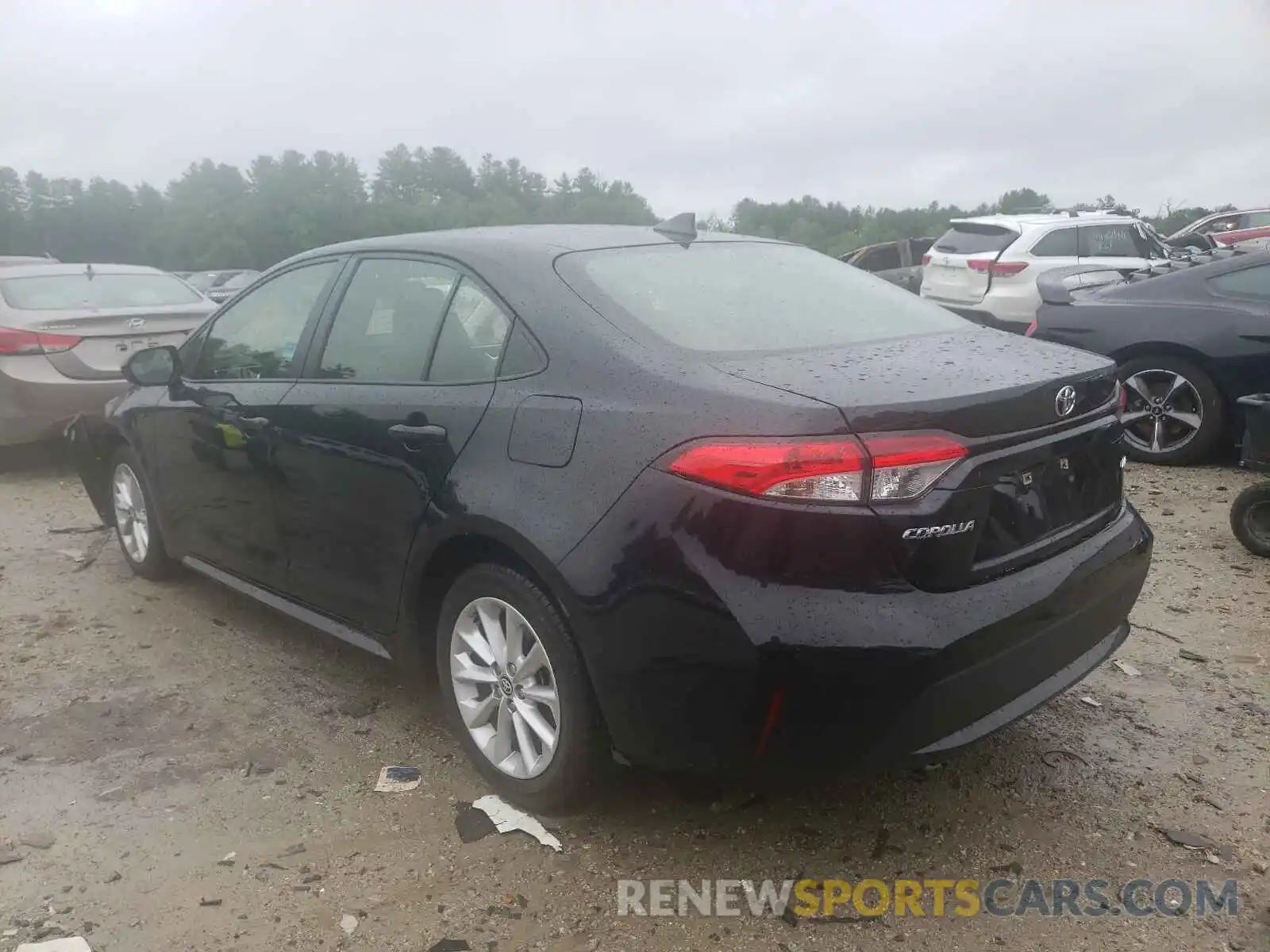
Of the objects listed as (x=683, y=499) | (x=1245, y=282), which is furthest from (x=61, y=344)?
(x=1245, y=282)

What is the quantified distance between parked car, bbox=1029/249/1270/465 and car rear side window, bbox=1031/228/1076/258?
407cm

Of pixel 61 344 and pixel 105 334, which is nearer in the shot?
pixel 61 344

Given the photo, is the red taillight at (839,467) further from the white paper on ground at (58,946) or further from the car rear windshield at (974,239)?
the car rear windshield at (974,239)

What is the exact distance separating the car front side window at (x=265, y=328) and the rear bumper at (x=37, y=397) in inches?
127

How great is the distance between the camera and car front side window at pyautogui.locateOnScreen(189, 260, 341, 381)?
3.77 metres

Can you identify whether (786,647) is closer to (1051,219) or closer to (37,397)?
(37,397)

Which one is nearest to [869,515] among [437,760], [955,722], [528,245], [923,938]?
[955,722]

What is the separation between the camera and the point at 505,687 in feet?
9.57

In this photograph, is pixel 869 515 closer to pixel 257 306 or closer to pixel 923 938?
pixel 923 938

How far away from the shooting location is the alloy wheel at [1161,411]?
6570 mm

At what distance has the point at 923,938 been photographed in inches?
94.9

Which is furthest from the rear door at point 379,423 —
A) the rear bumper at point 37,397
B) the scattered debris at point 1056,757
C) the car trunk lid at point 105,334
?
the rear bumper at point 37,397

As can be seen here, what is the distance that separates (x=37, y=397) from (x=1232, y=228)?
18500 millimetres

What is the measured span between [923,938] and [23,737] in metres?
2.96
